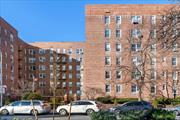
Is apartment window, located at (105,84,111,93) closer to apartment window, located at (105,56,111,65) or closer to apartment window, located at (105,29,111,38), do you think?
apartment window, located at (105,56,111,65)

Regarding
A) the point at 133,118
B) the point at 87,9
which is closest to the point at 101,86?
the point at 87,9

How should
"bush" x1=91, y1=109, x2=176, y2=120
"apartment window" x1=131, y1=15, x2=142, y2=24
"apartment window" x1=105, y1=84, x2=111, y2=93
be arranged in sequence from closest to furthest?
"bush" x1=91, y1=109, x2=176, y2=120 < "apartment window" x1=105, y1=84, x2=111, y2=93 < "apartment window" x1=131, y1=15, x2=142, y2=24

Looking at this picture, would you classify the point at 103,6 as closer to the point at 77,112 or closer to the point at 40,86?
the point at 77,112

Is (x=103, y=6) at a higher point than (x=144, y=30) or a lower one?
higher

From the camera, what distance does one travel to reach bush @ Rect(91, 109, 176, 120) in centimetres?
1383

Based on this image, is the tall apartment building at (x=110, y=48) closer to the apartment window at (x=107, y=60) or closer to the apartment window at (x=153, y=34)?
the apartment window at (x=107, y=60)

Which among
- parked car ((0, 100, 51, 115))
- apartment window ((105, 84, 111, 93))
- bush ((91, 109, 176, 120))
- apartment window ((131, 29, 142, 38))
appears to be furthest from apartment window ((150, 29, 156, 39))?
apartment window ((105, 84, 111, 93))

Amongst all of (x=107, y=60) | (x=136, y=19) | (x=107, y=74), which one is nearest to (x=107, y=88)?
(x=107, y=74)

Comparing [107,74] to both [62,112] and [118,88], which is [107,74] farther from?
[62,112]

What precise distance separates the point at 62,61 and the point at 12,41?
30525mm

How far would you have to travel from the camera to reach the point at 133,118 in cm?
1414

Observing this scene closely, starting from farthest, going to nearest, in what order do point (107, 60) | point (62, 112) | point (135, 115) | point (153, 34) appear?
1. point (107, 60)
2. point (62, 112)
3. point (153, 34)
4. point (135, 115)

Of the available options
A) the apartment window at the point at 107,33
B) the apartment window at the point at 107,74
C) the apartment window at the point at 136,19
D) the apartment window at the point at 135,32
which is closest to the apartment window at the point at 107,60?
the apartment window at the point at 107,74

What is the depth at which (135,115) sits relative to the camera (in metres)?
14.3
